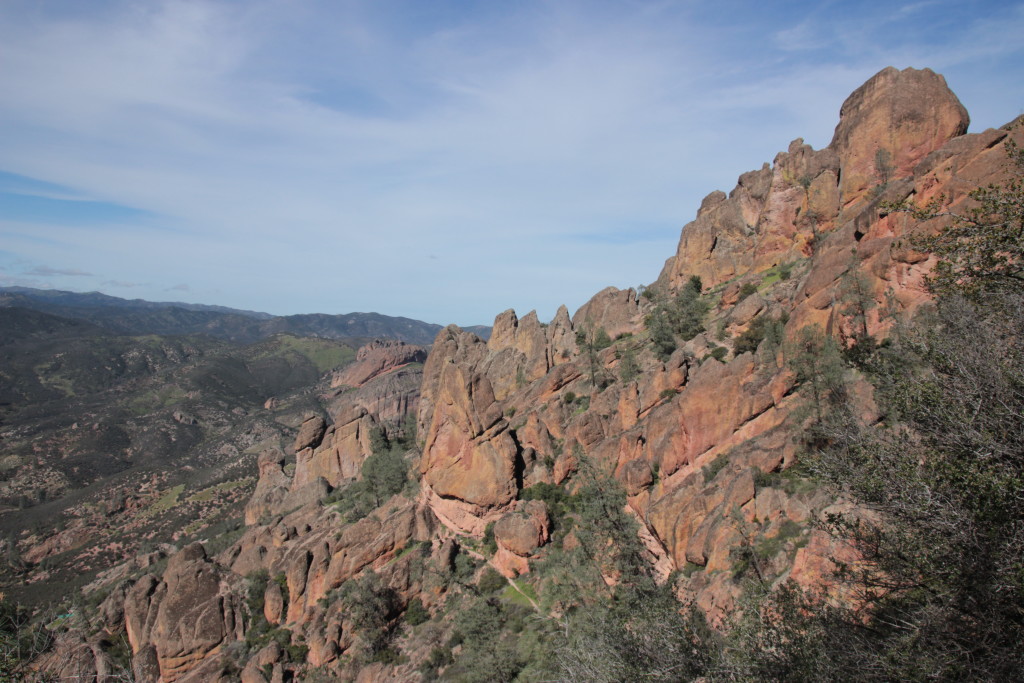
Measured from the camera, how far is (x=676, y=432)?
126 feet

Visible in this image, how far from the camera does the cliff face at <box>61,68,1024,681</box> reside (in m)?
32.2

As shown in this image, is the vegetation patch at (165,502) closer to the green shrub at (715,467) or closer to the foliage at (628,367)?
the foliage at (628,367)

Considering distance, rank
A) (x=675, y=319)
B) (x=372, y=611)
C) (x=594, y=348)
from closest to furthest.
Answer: (x=372, y=611) → (x=675, y=319) → (x=594, y=348)

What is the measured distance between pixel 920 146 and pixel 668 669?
5410cm

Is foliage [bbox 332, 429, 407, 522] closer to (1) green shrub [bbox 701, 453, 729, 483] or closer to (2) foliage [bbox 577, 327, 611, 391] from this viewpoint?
(2) foliage [bbox 577, 327, 611, 391]

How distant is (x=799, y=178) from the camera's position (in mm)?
58188

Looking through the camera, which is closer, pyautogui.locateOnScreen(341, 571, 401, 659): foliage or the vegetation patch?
pyautogui.locateOnScreen(341, 571, 401, 659): foliage

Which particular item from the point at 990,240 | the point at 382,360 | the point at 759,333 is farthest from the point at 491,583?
→ the point at 382,360

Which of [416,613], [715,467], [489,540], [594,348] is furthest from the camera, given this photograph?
[594,348]

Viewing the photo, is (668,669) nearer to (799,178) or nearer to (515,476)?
(515,476)

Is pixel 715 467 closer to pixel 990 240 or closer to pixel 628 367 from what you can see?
pixel 628 367

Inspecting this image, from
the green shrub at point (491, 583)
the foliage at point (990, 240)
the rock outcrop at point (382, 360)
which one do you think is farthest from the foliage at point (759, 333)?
the rock outcrop at point (382, 360)

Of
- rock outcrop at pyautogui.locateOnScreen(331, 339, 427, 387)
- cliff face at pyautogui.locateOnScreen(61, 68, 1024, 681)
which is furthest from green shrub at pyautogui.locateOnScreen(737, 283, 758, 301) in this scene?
rock outcrop at pyautogui.locateOnScreen(331, 339, 427, 387)

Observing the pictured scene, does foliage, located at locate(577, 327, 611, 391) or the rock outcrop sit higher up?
foliage, located at locate(577, 327, 611, 391)
